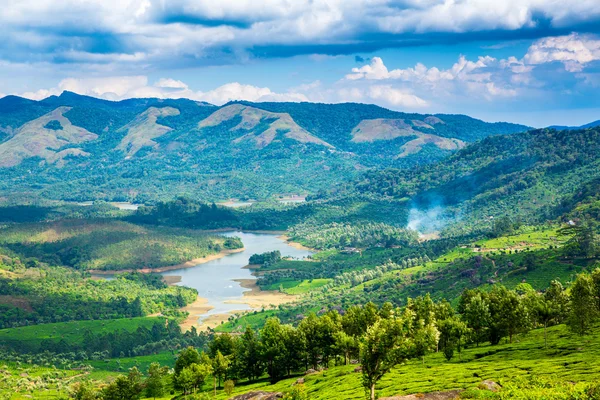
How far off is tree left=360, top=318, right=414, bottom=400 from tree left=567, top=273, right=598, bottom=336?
3897 centimetres

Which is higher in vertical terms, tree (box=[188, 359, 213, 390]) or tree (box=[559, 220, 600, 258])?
tree (box=[559, 220, 600, 258])

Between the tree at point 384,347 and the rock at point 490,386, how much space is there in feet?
28.3

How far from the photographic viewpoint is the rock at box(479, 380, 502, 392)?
71.4m

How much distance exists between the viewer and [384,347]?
7100 cm

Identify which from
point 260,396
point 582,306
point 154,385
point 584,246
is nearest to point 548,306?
point 582,306

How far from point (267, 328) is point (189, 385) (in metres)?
16.3

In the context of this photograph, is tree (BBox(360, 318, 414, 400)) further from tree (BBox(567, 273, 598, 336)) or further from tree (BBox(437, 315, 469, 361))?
tree (BBox(567, 273, 598, 336))

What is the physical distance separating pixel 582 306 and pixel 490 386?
32.6 metres

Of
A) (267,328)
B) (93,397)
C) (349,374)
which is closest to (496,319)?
(349,374)

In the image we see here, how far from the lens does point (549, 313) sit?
10400 cm

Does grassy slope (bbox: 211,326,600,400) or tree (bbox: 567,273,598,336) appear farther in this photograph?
tree (bbox: 567,273,598,336)

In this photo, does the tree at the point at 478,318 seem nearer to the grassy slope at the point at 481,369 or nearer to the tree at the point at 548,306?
the grassy slope at the point at 481,369

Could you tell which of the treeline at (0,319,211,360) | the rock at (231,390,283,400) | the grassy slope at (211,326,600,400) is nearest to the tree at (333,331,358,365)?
the grassy slope at (211,326,600,400)

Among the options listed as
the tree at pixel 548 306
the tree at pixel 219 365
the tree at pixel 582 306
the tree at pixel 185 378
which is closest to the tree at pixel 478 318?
the tree at pixel 548 306
